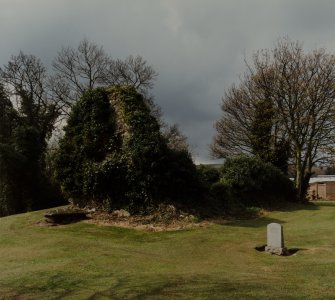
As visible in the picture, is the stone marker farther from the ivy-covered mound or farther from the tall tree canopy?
the tall tree canopy

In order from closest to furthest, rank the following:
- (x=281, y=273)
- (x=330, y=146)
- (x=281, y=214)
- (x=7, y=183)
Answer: (x=281, y=273), (x=281, y=214), (x=7, y=183), (x=330, y=146)

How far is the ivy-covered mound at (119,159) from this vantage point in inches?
801

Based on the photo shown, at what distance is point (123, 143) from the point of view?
21.2m

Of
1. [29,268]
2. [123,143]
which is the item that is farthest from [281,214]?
[29,268]

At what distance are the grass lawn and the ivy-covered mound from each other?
2237 millimetres

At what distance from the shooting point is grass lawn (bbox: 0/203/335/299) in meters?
9.23

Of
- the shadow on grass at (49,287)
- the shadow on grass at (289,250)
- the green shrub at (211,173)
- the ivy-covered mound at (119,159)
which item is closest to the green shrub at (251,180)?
the green shrub at (211,173)

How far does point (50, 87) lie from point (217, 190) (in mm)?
28465

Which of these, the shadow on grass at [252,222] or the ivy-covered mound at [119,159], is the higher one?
the ivy-covered mound at [119,159]

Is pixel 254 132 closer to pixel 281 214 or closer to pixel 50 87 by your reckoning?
pixel 281 214

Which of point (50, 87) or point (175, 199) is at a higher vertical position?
point (50, 87)

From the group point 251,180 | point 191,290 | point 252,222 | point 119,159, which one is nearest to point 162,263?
point 191,290

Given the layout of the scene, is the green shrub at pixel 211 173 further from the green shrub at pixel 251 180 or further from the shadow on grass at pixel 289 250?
the shadow on grass at pixel 289 250

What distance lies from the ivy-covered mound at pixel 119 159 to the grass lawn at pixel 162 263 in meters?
2.24
